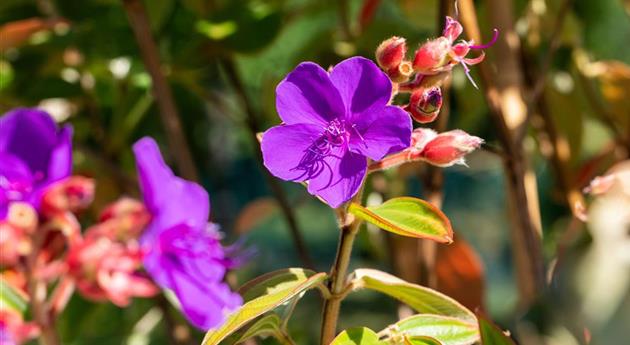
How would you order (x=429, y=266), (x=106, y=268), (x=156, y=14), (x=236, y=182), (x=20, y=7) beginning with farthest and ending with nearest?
A: (x=236, y=182) → (x=20, y=7) → (x=156, y=14) → (x=429, y=266) → (x=106, y=268)

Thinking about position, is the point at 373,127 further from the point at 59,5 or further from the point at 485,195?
the point at 485,195

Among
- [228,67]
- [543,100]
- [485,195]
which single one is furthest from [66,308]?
[485,195]

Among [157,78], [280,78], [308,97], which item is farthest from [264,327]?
[280,78]

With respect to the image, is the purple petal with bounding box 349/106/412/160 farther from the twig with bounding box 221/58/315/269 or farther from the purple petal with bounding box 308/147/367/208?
the twig with bounding box 221/58/315/269

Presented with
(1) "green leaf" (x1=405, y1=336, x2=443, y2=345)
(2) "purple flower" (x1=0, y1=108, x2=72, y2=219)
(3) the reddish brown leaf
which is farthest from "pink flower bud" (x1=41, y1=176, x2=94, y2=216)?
(3) the reddish brown leaf

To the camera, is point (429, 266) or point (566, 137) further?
point (566, 137)

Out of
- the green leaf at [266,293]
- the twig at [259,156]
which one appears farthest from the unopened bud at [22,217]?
the twig at [259,156]

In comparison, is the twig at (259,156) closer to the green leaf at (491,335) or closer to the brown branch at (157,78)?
the brown branch at (157,78)
